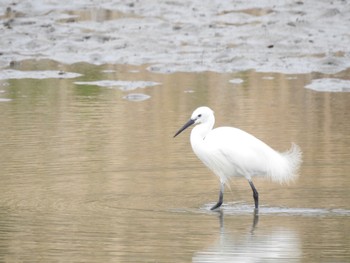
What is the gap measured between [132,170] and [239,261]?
3385 millimetres

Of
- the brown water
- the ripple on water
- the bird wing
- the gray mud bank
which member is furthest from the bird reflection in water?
the gray mud bank

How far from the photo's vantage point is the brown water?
27.3ft

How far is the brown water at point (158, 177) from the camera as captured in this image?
8312 mm

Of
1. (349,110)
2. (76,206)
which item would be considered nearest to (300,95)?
(349,110)

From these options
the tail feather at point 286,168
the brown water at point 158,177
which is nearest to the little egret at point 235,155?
the tail feather at point 286,168

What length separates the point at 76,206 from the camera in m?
9.72

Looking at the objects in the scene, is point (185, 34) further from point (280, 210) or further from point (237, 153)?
point (280, 210)

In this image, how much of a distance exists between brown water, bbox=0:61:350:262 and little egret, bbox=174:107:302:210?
0.21 m

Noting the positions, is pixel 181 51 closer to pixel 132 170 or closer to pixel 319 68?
pixel 319 68

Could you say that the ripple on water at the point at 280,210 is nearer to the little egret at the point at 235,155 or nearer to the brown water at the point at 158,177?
the brown water at the point at 158,177

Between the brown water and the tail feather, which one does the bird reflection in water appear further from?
the tail feather

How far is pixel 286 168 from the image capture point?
10.2 metres

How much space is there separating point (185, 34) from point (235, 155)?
10123 millimetres

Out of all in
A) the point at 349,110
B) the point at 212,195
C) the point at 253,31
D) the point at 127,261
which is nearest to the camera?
the point at 127,261
